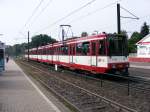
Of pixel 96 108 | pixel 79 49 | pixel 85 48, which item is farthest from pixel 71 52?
pixel 96 108

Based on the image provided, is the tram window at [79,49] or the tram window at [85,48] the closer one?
the tram window at [85,48]

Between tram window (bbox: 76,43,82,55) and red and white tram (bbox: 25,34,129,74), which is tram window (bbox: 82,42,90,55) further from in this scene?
tram window (bbox: 76,43,82,55)

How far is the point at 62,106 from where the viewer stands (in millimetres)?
13984

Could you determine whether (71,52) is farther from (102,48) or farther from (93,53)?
(102,48)

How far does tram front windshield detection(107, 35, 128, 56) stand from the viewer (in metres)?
24.4

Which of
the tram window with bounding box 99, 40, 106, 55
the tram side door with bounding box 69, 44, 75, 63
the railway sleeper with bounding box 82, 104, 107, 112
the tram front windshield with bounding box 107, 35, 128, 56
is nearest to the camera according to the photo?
the railway sleeper with bounding box 82, 104, 107, 112

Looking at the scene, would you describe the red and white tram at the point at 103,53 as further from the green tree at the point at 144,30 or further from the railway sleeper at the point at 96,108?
the green tree at the point at 144,30

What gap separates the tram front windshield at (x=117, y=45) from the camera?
2438cm

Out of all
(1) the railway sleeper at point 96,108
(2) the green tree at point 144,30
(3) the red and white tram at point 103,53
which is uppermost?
(2) the green tree at point 144,30

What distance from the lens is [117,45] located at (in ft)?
81.6

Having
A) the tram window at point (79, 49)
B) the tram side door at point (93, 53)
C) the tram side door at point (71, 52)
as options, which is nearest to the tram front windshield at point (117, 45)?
the tram side door at point (93, 53)

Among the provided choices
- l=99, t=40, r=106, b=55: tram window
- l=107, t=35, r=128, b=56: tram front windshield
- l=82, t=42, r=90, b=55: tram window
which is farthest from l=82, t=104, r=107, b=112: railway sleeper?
l=82, t=42, r=90, b=55: tram window

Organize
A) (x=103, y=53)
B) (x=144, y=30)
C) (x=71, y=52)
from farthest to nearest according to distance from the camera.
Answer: (x=144, y=30) → (x=71, y=52) → (x=103, y=53)

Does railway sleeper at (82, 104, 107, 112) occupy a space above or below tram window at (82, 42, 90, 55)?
below
